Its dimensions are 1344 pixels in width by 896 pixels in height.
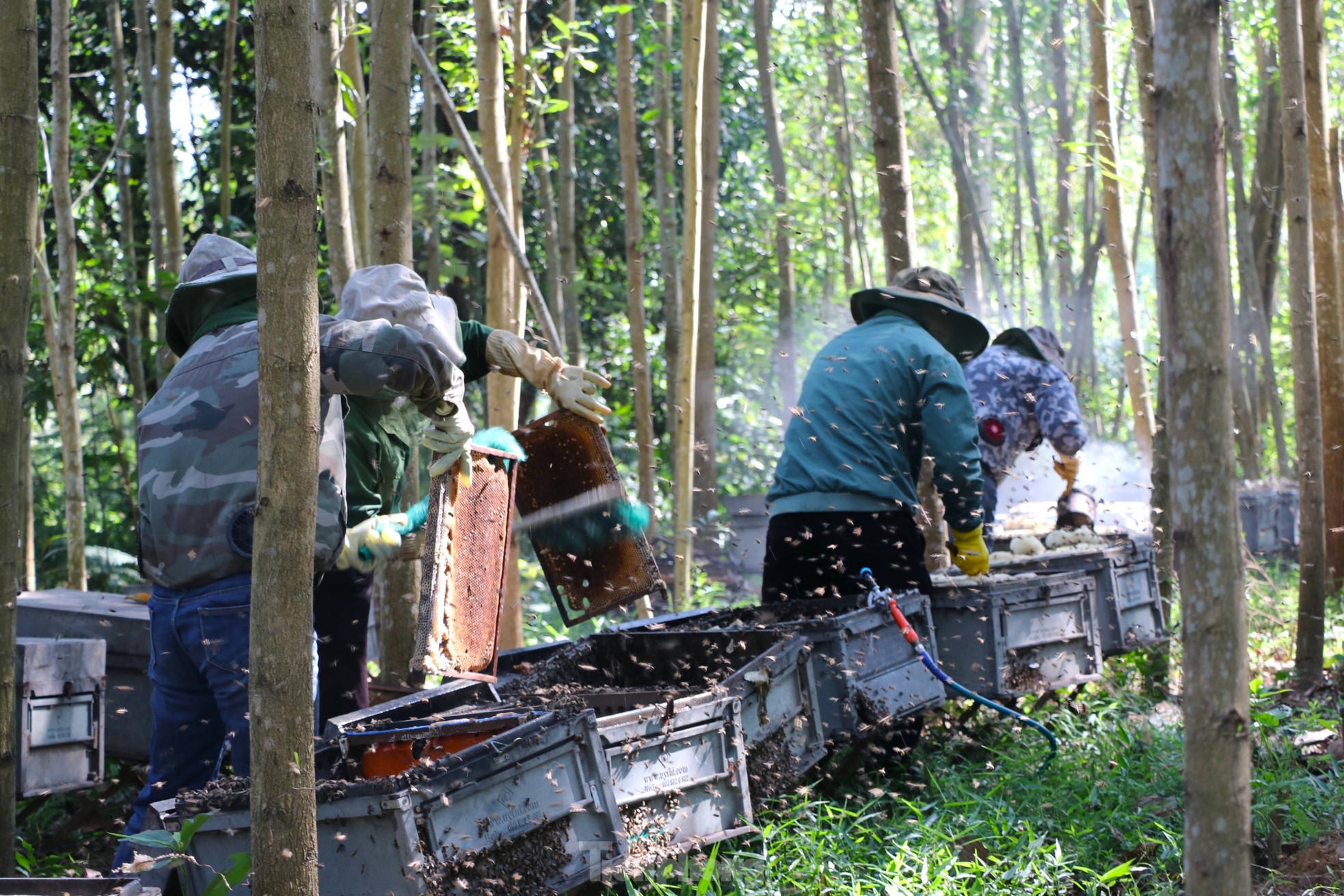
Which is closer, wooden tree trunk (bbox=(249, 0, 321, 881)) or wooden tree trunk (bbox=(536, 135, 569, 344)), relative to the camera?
wooden tree trunk (bbox=(249, 0, 321, 881))

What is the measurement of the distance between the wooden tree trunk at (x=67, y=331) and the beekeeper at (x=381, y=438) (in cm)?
365

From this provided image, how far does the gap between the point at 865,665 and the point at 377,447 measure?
1928 mm

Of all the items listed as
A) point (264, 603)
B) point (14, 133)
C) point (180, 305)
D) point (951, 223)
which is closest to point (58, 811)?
point (180, 305)

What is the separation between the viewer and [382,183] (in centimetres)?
485

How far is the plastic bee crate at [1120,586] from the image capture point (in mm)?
5453

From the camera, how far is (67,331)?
702cm

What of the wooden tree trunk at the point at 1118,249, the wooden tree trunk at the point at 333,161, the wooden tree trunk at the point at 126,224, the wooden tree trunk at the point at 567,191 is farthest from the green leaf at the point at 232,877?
the wooden tree trunk at the point at 1118,249

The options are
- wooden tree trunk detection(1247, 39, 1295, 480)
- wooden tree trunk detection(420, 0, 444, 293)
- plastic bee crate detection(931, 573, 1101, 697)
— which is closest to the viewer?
plastic bee crate detection(931, 573, 1101, 697)

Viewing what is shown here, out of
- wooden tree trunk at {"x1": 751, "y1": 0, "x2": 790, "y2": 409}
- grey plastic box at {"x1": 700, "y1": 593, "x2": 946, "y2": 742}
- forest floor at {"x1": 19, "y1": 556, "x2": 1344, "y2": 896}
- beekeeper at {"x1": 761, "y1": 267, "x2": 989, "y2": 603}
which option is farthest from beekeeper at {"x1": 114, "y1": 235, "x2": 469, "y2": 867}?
wooden tree trunk at {"x1": 751, "y1": 0, "x2": 790, "y2": 409}

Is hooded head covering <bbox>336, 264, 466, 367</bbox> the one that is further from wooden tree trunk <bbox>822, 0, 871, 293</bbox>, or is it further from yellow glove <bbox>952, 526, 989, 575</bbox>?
wooden tree trunk <bbox>822, 0, 871, 293</bbox>

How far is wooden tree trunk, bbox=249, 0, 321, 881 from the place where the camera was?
7.11 feet

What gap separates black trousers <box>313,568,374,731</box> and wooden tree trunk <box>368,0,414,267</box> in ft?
4.96

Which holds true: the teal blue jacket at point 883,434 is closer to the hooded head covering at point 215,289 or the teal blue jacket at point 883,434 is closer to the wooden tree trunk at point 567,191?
the hooded head covering at point 215,289

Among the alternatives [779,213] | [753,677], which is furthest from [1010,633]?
[779,213]
